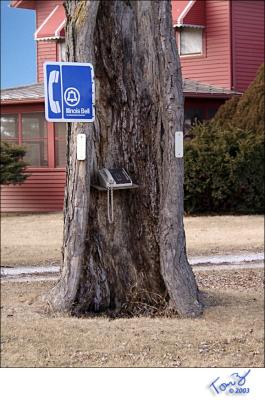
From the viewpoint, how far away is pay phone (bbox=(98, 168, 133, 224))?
22.2 feet

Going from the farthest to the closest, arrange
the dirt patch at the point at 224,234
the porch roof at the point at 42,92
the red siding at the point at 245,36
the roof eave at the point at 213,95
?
the red siding at the point at 245,36, the porch roof at the point at 42,92, the roof eave at the point at 213,95, the dirt patch at the point at 224,234

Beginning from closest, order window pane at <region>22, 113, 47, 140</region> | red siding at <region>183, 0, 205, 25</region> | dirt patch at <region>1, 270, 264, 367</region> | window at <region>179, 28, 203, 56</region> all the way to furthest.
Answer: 1. dirt patch at <region>1, 270, 264, 367</region>
2. red siding at <region>183, 0, 205, 25</region>
3. window at <region>179, 28, 203, 56</region>
4. window pane at <region>22, 113, 47, 140</region>

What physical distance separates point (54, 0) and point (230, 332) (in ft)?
46.6

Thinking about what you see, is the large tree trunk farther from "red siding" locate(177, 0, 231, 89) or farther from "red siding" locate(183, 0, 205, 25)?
"red siding" locate(177, 0, 231, 89)

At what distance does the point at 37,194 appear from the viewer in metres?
19.7

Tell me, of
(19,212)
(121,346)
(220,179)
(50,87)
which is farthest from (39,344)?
(19,212)

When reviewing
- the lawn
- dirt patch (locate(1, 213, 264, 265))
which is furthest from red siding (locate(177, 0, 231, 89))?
the lawn

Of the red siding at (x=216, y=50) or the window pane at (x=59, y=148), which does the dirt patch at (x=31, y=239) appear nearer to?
the window pane at (x=59, y=148)

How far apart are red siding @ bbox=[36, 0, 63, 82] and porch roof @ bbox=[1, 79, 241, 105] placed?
1275 millimetres

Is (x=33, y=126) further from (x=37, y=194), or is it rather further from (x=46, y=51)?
(x=46, y=51)

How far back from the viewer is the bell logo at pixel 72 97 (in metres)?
5.89

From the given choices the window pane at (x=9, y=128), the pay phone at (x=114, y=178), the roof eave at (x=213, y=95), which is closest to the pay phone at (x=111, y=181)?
the pay phone at (x=114, y=178)

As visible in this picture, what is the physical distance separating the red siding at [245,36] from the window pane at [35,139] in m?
5.05

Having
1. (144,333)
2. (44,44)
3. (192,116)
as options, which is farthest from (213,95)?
(144,333)
